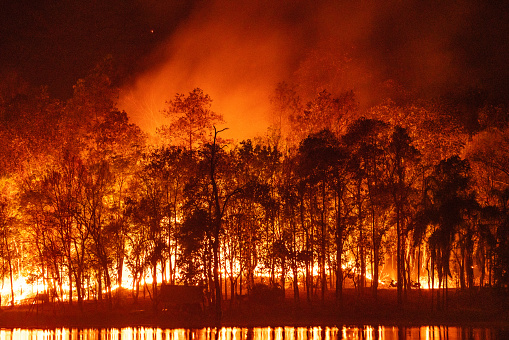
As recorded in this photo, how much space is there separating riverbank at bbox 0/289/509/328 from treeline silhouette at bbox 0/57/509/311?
1.01m

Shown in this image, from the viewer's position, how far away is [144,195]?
43062 millimetres

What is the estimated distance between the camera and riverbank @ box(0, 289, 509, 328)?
35.8 metres

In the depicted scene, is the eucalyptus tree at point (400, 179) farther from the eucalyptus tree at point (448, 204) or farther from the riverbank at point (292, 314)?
the riverbank at point (292, 314)

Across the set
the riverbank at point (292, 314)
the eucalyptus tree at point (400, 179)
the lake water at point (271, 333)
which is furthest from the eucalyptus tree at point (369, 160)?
the lake water at point (271, 333)

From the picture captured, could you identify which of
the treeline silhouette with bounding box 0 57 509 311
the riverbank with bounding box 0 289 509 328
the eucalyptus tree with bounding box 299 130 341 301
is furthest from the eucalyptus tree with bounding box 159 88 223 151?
the riverbank with bounding box 0 289 509 328

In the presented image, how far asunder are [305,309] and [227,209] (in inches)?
310

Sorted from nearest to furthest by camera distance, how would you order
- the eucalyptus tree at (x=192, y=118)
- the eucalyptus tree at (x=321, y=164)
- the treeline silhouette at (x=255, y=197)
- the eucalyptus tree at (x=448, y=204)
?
the eucalyptus tree at (x=448, y=204)
the treeline silhouette at (x=255, y=197)
the eucalyptus tree at (x=321, y=164)
the eucalyptus tree at (x=192, y=118)

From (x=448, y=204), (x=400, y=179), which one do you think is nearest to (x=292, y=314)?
(x=400, y=179)

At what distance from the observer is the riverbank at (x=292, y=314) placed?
3578 centimetres

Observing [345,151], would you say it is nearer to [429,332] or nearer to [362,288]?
[362,288]

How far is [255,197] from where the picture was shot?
38.5m

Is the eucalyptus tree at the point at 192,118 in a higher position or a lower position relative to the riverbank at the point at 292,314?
higher

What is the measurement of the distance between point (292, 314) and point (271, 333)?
23.8 ft

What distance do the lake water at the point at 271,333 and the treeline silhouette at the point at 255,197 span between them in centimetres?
476
